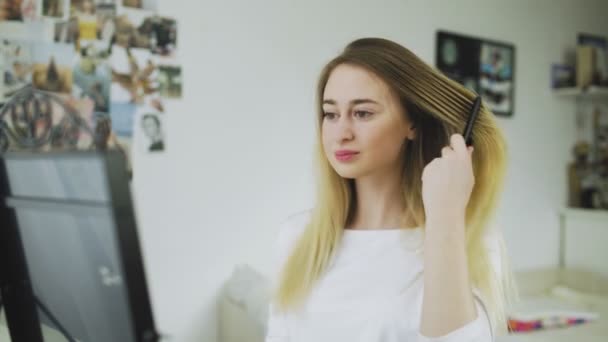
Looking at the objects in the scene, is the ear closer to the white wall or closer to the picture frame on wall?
the white wall

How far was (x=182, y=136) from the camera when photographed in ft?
6.44

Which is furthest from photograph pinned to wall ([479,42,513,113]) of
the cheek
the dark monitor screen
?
the dark monitor screen

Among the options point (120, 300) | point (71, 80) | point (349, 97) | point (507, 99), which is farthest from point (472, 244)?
point (507, 99)

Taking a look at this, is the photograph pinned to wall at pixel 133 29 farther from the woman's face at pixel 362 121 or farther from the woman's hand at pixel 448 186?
the woman's hand at pixel 448 186

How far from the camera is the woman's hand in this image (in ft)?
2.99

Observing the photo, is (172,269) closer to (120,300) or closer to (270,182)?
(270,182)

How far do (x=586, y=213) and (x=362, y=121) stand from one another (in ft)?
8.15

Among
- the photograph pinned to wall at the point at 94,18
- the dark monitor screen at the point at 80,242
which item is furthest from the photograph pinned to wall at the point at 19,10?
the dark monitor screen at the point at 80,242

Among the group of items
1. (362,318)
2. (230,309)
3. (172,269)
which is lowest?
(230,309)

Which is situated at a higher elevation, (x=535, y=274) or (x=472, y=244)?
(x=472, y=244)

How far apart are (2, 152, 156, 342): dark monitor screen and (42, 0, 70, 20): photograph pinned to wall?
1.35m

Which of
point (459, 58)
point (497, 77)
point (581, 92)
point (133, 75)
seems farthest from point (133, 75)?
point (581, 92)

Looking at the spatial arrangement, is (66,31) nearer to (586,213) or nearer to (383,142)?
(383,142)

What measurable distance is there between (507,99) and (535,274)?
1002mm
